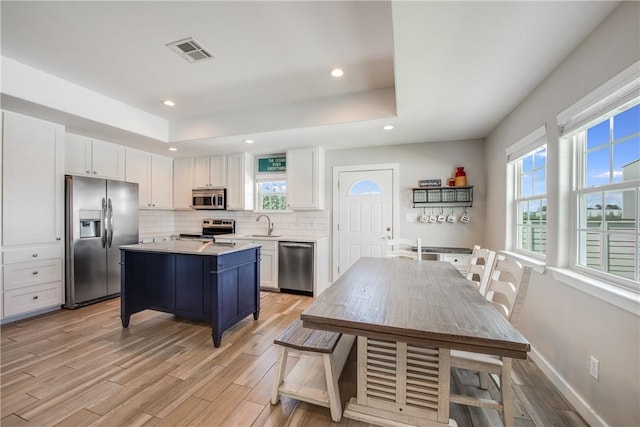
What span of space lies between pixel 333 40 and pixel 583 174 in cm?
212

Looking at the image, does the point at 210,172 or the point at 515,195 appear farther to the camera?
the point at 210,172

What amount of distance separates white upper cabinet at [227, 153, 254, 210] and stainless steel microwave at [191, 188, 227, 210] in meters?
0.11

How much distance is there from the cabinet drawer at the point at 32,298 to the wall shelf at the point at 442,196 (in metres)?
4.82

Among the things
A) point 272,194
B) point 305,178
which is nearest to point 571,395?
point 305,178

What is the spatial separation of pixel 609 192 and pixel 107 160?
18.3 ft

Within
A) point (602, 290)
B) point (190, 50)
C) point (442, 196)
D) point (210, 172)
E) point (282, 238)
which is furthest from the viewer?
point (210, 172)

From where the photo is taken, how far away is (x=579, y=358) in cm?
166

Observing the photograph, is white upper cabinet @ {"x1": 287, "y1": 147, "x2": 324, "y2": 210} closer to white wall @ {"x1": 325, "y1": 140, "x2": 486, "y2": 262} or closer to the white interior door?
the white interior door

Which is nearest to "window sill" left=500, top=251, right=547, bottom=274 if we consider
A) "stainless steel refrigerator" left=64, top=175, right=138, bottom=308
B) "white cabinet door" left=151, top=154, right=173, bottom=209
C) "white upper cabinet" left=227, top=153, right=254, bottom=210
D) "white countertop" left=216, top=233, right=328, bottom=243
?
"white countertop" left=216, top=233, right=328, bottom=243

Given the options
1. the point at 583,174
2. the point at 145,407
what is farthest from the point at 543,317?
the point at 145,407

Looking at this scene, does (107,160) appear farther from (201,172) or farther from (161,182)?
(201,172)

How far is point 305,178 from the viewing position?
14.2 ft

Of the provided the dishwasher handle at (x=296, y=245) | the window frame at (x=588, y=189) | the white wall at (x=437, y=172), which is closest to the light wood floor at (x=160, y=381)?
the window frame at (x=588, y=189)

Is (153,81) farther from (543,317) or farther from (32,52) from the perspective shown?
(543,317)
